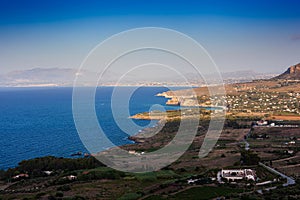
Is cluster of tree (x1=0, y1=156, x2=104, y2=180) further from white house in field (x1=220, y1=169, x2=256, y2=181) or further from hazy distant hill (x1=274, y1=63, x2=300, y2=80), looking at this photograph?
hazy distant hill (x1=274, y1=63, x2=300, y2=80)

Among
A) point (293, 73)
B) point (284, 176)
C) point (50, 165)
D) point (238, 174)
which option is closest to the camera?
point (238, 174)

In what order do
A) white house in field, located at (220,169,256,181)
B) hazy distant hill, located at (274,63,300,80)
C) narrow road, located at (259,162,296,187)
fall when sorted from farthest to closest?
hazy distant hill, located at (274,63,300,80)
white house in field, located at (220,169,256,181)
narrow road, located at (259,162,296,187)

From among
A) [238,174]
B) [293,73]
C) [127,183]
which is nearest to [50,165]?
[127,183]

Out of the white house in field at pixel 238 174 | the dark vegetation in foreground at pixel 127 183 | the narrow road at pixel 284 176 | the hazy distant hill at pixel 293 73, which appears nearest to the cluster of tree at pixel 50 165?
the dark vegetation in foreground at pixel 127 183

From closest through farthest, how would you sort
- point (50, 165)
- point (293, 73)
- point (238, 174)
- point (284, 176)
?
1. point (238, 174)
2. point (284, 176)
3. point (50, 165)
4. point (293, 73)

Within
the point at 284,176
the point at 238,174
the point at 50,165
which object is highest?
the point at 238,174

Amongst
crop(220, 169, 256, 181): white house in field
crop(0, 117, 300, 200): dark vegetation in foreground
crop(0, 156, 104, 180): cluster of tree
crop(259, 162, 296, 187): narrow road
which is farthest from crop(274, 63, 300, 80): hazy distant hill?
crop(0, 156, 104, 180): cluster of tree

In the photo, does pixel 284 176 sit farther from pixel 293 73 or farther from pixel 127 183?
pixel 293 73

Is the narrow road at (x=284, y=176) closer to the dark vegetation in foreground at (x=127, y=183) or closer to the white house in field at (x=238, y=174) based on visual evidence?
the dark vegetation in foreground at (x=127, y=183)

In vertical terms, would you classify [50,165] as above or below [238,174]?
below
